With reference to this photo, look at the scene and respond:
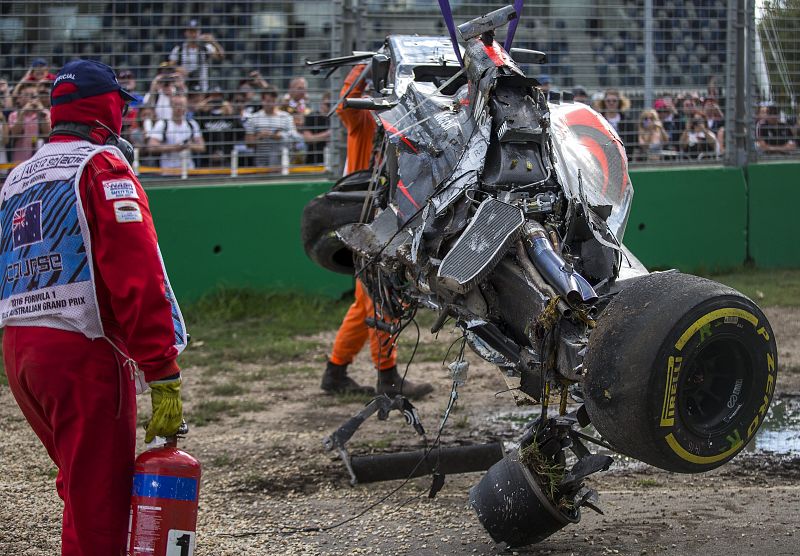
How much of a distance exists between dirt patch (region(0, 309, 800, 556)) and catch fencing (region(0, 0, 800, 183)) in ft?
11.5

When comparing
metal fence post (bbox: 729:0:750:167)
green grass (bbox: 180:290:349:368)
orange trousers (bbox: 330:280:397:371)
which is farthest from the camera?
metal fence post (bbox: 729:0:750:167)

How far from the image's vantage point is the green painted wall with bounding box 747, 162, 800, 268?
12578 mm

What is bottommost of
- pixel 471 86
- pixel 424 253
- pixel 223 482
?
pixel 223 482

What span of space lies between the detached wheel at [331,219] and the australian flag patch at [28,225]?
268cm

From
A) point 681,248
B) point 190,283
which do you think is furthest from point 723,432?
point 681,248

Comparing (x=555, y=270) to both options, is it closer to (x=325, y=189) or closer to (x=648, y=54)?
(x=325, y=189)

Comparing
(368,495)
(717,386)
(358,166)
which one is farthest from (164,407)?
(358,166)

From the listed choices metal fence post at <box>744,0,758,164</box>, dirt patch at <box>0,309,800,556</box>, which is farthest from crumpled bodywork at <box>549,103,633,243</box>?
metal fence post at <box>744,0,758,164</box>

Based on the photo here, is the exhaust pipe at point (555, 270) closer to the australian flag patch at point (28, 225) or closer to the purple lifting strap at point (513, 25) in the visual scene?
the purple lifting strap at point (513, 25)

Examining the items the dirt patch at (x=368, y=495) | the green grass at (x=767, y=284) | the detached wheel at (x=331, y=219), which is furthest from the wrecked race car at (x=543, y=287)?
the green grass at (x=767, y=284)

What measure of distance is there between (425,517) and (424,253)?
136cm

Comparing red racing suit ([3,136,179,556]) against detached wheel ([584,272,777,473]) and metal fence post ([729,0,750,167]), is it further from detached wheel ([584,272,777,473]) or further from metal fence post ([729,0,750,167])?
metal fence post ([729,0,750,167])

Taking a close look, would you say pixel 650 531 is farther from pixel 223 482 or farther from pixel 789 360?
pixel 789 360

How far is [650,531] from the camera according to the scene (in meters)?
4.84
